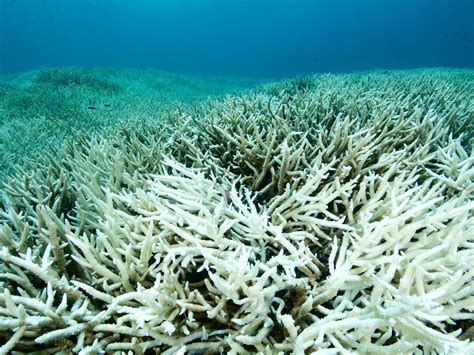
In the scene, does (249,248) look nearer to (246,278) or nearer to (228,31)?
(246,278)

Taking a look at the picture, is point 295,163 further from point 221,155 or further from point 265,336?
point 265,336

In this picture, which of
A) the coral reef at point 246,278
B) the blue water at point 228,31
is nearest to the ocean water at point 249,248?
the coral reef at point 246,278

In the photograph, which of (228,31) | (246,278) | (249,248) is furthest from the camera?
(228,31)

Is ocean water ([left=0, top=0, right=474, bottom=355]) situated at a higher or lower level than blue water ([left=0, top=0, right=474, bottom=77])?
lower

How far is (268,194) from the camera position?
8.06ft

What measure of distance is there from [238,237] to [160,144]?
5.34ft

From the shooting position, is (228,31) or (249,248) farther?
(228,31)

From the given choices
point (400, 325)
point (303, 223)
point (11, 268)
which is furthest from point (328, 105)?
point (11, 268)

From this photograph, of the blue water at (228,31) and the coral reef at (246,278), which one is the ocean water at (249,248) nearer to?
the coral reef at (246,278)

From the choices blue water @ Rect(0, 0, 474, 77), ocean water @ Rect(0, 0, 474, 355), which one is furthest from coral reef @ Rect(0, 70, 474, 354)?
blue water @ Rect(0, 0, 474, 77)

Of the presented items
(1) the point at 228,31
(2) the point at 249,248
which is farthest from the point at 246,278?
(1) the point at 228,31

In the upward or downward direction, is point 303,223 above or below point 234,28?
below

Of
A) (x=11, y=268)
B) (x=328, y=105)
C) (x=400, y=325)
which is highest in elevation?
(x=328, y=105)

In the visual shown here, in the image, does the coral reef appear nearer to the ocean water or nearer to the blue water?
the ocean water
